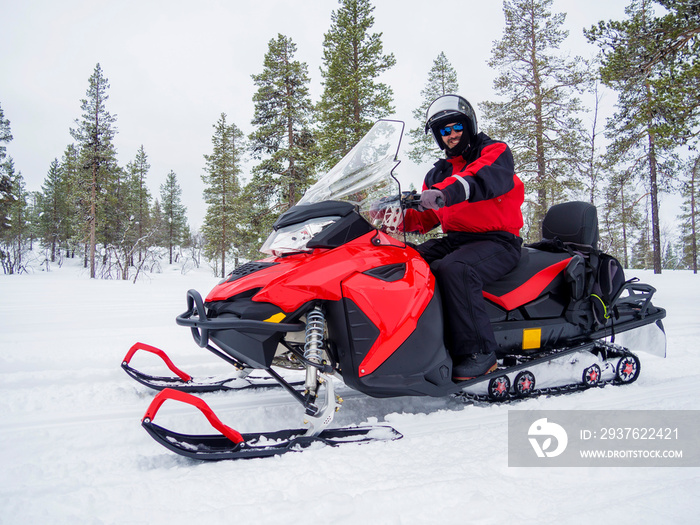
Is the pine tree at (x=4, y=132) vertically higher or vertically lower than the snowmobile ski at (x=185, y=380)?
higher

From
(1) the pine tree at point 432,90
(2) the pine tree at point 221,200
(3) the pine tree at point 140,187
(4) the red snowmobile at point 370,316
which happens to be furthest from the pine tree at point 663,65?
(3) the pine tree at point 140,187

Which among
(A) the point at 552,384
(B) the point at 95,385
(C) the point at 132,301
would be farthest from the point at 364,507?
(C) the point at 132,301

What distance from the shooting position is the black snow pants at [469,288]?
8.06ft

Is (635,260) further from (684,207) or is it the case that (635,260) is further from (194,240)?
(194,240)

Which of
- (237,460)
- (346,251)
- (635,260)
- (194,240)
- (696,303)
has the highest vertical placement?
(194,240)

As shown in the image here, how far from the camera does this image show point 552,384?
2.99 meters

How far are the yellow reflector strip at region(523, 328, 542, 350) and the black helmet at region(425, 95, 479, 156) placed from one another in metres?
1.43

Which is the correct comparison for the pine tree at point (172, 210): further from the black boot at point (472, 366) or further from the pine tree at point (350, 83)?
the black boot at point (472, 366)

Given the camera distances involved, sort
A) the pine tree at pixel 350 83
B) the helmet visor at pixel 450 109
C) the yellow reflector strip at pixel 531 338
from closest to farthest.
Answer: the helmet visor at pixel 450 109
the yellow reflector strip at pixel 531 338
the pine tree at pixel 350 83

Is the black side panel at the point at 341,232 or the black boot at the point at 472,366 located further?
the black boot at the point at 472,366

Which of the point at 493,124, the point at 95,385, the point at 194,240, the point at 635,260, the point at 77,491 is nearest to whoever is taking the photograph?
the point at 77,491

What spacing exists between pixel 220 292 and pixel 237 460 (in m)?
0.85

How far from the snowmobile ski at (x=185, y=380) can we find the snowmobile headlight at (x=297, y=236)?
3.30ft

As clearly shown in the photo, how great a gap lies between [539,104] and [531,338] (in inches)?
613
